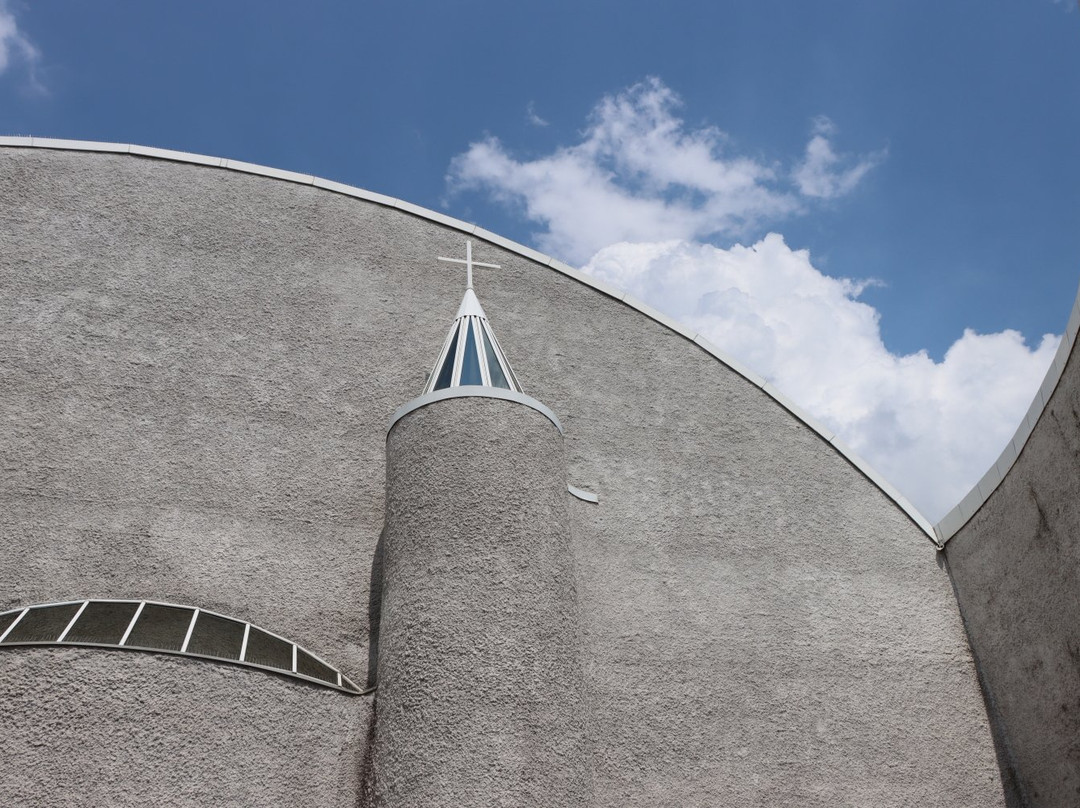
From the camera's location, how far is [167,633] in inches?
331

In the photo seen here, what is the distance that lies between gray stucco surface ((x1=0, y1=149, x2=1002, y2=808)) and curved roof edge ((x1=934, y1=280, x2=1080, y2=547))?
524 millimetres

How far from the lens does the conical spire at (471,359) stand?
10.1m

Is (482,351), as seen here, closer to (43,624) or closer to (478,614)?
(478,614)

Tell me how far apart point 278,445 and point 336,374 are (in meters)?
1.18

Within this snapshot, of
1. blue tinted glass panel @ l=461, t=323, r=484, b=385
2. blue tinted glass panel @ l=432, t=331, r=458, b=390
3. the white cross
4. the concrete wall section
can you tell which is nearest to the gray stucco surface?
the concrete wall section

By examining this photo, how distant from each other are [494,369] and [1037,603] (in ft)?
19.7

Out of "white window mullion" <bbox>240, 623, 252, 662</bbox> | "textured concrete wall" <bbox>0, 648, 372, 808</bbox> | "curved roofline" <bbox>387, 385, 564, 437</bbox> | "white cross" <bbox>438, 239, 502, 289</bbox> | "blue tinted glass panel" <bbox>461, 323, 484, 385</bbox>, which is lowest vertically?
"textured concrete wall" <bbox>0, 648, 372, 808</bbox>

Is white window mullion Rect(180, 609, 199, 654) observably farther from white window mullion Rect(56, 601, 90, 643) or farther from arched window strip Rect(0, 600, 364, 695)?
white window mullion Rect(56, 601, 90, 643)

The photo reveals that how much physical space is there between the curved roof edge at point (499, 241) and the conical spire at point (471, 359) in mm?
1935

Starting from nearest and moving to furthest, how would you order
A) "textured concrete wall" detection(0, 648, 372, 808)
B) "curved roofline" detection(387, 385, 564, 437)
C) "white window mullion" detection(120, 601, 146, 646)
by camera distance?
"textured concrete wall" detection(0, 648, 372, 808)
"white window mullion" detection(120, 601, 146, 646)
"curved roofline" detection(387, 385, 564, 437)

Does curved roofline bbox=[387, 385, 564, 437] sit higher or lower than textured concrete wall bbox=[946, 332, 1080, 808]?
higher

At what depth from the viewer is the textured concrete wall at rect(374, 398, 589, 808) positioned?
7.48 m

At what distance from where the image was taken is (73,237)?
38.2 ft

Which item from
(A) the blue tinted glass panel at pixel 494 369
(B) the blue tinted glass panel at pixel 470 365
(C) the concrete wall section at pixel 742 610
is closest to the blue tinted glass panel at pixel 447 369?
(B) the blue tinted glass panel at pixel 470 365
